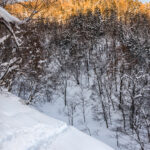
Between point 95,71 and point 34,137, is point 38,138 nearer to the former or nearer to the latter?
point 34,137

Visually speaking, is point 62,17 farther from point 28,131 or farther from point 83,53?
point 28,131

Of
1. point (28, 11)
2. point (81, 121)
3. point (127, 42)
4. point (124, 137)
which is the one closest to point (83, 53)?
point (127, 42)

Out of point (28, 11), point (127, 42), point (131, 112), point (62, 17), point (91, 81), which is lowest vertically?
point (131, 112)

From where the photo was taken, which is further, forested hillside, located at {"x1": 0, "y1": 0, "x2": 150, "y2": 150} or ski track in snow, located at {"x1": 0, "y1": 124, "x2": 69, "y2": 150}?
forested hillside, located at {"x1": 0, "y1": 0, "x2": 150, "y2": 150}

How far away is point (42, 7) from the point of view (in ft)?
13.4

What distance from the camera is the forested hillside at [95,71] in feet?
53.2

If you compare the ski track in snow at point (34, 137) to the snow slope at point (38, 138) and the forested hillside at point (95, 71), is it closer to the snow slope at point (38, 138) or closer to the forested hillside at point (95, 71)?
the snow slope at point (38, 138)

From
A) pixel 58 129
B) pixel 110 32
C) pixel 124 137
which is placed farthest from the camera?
pixel 110 32

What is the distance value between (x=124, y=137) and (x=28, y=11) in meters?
19.0

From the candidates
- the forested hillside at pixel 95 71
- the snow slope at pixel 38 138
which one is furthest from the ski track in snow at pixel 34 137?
the forested hillside at pixel 95 71

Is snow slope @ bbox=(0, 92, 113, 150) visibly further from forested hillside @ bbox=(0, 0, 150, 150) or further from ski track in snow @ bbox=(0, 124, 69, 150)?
forested hillside @ bbox=(0, 0, 150, 150)

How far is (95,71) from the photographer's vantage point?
25.1 metres

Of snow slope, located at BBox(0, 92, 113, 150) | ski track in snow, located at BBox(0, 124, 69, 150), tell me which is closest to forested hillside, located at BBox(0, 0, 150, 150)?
snow slope, located at BBox(0, 92, 113, 150)

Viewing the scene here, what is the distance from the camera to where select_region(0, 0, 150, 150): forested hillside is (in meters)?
16.2
